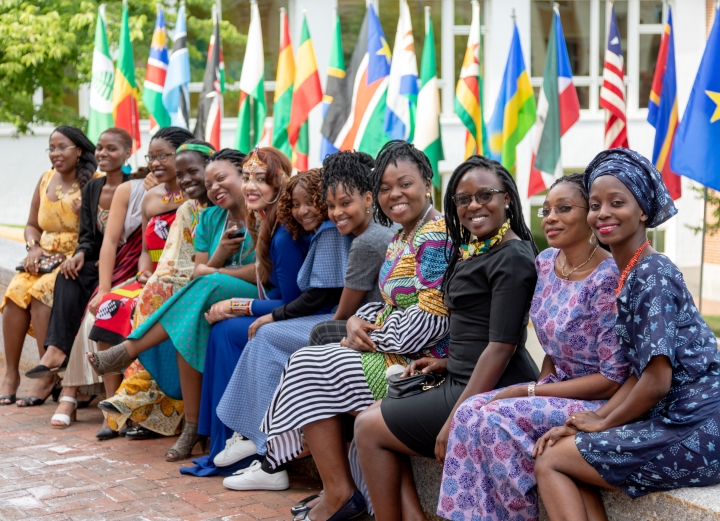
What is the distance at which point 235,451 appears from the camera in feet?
17.1

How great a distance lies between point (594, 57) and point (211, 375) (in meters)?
19.2

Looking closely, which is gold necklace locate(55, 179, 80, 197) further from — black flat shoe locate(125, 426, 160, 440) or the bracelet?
the bracelet

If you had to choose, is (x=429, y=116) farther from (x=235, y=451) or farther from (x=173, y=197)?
(x=235, y=451)

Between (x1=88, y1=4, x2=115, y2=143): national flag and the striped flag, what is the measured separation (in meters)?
6.25

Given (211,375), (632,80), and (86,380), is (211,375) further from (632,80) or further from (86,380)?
(632,80)

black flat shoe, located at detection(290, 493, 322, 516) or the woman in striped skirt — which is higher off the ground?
the woman in striped skirt

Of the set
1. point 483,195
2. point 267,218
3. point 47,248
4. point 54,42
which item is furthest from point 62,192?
point 54,42

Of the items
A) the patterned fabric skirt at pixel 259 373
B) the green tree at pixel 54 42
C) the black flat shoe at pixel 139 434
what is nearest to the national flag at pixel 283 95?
the green tree at pixel 54 42

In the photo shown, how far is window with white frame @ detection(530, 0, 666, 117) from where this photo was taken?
2266cm

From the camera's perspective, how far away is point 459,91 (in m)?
11.7

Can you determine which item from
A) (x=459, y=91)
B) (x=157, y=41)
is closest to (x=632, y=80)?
(x=459, y=91)

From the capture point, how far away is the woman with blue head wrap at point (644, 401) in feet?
10.1

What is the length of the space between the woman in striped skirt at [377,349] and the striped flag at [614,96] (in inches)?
271

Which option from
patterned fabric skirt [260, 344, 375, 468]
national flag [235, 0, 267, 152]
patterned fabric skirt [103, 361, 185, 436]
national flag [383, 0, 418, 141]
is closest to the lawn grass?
national flag [383, 0, 418, 141]
